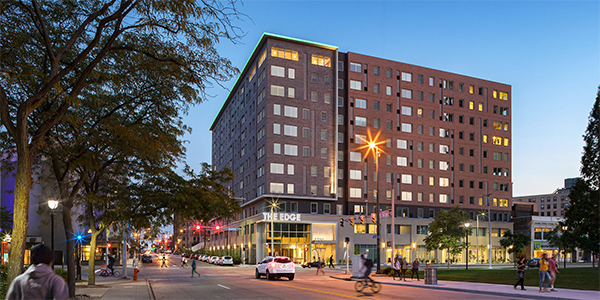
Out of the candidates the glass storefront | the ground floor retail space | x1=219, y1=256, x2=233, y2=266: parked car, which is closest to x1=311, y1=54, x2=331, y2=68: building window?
the ground floor retail space

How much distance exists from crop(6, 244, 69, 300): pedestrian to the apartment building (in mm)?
65943

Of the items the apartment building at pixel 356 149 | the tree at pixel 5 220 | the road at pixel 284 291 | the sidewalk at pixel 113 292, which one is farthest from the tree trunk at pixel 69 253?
the apartment building at pixel 356 149

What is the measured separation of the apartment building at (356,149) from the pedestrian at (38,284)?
6594 cm

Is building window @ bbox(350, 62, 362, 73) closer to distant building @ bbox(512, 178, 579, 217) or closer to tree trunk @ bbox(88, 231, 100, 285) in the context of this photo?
tree trunk @ bbox(88, 231, 100, 285)

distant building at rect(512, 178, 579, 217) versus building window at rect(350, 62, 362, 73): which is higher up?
building window at rect(350, 62, 362, 73)

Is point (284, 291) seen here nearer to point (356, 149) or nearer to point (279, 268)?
point (279, 268)

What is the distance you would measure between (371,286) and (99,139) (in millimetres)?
13655

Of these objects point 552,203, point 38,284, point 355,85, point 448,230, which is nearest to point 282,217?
point 355,85

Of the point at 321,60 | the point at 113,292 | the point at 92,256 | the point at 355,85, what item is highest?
the point at 321,60

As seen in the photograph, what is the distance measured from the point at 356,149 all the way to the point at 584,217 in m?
41.9

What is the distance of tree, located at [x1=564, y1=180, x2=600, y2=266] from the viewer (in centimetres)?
4000

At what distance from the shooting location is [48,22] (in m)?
15.3

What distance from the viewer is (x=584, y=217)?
135ft

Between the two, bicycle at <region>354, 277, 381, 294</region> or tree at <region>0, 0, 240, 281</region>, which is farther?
bicycle at <region>354, 277, 381, 294</region>
